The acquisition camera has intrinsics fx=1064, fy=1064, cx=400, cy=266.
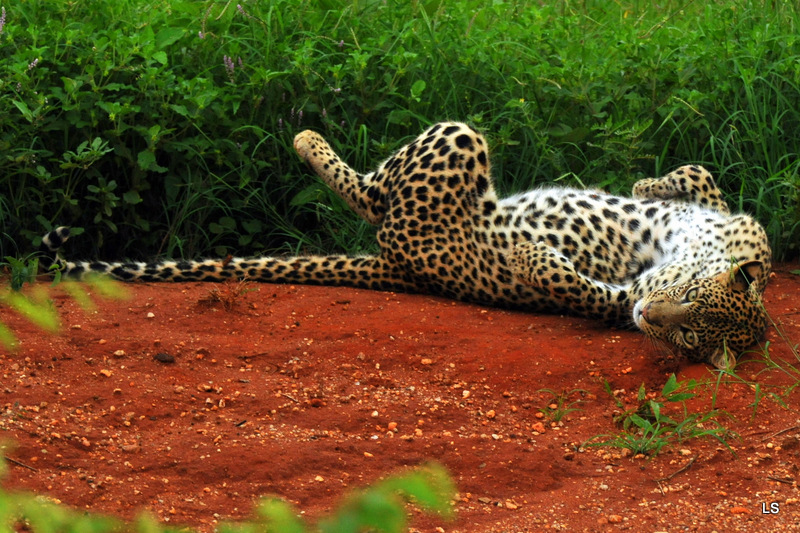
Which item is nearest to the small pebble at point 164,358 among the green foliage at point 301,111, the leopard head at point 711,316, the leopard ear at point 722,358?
the green foliage at point 301,111

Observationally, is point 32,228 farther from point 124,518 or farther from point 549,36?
point 549,36

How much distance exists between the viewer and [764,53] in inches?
275

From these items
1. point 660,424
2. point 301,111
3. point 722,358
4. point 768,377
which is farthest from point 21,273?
point 768,377

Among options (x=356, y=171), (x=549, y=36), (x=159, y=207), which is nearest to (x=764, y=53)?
(x=549, y=36)

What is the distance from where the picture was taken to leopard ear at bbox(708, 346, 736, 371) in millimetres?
4879

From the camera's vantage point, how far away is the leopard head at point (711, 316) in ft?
16.2

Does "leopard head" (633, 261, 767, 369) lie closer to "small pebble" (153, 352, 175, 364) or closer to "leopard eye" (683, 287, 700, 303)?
"leopard eye" (683, 287, 700, 303)

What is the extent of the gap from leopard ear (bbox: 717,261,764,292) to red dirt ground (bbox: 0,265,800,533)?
35cm

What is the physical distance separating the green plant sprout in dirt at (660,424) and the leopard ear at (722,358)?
30 centimetres

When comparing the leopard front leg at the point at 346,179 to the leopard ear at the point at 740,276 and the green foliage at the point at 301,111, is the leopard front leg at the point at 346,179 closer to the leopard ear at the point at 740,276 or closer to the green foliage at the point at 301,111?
the green foliage at the point at 301,111

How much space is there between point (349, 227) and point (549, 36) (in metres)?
2.05

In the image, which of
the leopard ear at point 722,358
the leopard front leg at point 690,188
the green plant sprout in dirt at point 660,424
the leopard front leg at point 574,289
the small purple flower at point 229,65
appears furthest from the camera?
the small purple flower at point 229,65

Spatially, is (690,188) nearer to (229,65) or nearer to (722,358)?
(722,358)

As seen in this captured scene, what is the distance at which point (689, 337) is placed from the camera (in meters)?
4.95
